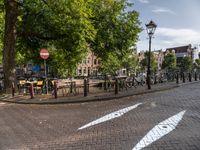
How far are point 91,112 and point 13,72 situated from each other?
948 centimetres

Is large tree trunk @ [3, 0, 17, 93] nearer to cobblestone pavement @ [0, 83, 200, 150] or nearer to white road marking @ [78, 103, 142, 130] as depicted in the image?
cobblestone pavement @ [0, 83, 200, 150]

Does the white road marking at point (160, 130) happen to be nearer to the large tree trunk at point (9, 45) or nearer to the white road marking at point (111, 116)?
the white road marking at point (111, 116)

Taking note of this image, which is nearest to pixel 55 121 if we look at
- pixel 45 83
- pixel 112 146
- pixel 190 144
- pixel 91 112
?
pixel 91 112

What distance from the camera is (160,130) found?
7.60 metres

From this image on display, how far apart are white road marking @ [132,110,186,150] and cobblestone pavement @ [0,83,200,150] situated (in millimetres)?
128

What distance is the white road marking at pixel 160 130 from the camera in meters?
6.56

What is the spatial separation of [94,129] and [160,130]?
6.13 ft

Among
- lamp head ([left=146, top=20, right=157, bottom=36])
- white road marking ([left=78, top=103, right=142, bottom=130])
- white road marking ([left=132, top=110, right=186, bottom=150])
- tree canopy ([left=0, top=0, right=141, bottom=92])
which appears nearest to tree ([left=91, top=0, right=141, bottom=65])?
tree canopy ([left=0, top=0, right=141, bottom=92])

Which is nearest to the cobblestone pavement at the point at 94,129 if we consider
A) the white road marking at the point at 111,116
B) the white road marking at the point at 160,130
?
the white road marking at the point at 160,130

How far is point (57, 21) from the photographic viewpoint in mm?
18016

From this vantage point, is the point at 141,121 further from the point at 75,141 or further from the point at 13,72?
the point at 13,72

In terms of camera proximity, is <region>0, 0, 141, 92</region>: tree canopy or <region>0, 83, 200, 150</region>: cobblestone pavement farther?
<region>0, 0, 141, 92</region>: tree canopy

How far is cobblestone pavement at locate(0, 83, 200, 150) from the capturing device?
659 centimetres

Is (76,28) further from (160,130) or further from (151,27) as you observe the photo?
(160,130)
